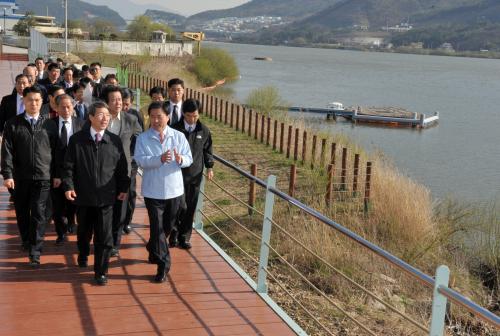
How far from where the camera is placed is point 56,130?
5.42m

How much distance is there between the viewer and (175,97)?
6246 millimetres

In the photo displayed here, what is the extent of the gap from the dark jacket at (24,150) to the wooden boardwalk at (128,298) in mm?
794

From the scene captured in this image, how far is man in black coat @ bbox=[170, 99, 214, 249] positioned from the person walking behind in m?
0.51

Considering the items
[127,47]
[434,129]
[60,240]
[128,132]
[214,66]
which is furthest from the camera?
[127,47]

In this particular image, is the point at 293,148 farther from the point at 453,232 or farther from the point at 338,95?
the point at 338,95

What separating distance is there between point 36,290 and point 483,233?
8112mm

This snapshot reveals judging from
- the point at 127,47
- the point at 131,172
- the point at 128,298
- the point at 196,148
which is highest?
the point at 127,47

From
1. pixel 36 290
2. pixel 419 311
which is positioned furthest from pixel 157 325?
pixel 419 311

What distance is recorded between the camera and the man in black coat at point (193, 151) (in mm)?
5570

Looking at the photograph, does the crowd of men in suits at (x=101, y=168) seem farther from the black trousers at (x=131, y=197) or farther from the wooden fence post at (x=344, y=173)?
the wooden fence post at (x=344, y=173)

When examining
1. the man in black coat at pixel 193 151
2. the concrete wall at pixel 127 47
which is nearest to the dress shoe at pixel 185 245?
the man in black coat at pixel 193 151

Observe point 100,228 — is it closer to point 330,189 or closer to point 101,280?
point 101,280

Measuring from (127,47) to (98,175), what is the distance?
5325 cm

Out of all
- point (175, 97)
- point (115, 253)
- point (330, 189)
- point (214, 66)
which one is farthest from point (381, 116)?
point (115, 253)
